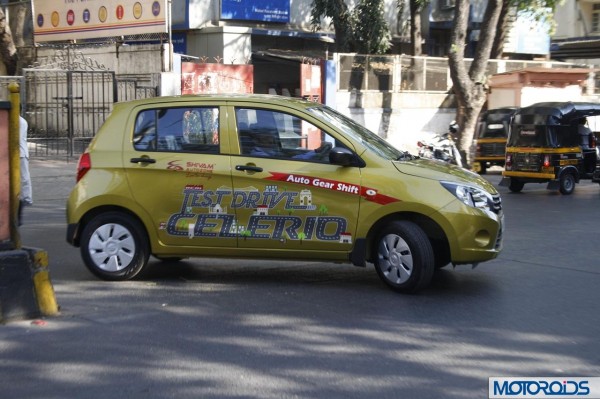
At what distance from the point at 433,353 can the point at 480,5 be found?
29.4m

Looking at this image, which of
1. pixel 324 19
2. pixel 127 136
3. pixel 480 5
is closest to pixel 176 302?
pixel 127 136

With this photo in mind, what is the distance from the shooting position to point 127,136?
794 centimetres

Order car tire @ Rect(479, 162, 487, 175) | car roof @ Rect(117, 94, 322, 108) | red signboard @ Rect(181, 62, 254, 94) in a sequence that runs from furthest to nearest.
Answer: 1. car tire @ Rect(479, 162, 487, 175)
2. red signboard @ Rect(181, 62, 254, 94)
3. car roof @ Rect(117, 94, 322, 108)

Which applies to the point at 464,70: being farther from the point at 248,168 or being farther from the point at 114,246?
the point at 114,246

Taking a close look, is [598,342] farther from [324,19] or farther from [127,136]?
[324,19]

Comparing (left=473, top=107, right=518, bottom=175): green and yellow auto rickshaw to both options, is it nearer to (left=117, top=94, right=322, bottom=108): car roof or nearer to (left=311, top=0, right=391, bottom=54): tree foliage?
(left=311, top=0, right=391, bottom=54): tree foliage

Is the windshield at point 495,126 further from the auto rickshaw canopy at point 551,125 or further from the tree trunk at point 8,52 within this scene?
the tree trunk at point 8,52

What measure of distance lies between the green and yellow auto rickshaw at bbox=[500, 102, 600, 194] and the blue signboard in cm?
1158

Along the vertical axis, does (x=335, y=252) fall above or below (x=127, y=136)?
below

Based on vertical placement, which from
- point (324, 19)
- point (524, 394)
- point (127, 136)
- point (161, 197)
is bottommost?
point (524, 394)

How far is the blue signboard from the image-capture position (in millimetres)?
25859

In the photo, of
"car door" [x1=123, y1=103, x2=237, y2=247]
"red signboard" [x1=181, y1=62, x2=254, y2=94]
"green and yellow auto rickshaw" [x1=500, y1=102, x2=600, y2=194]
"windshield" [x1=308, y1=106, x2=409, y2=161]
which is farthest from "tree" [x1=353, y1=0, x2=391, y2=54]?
"car door" [x1=123, y1=103, x2=237, y2=247]

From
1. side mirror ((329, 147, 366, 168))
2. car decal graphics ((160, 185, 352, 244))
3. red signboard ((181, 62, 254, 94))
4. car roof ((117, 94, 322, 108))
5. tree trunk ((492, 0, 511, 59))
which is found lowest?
car decal graphics ((160, 185, 352, 244))

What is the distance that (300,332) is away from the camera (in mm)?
6262
